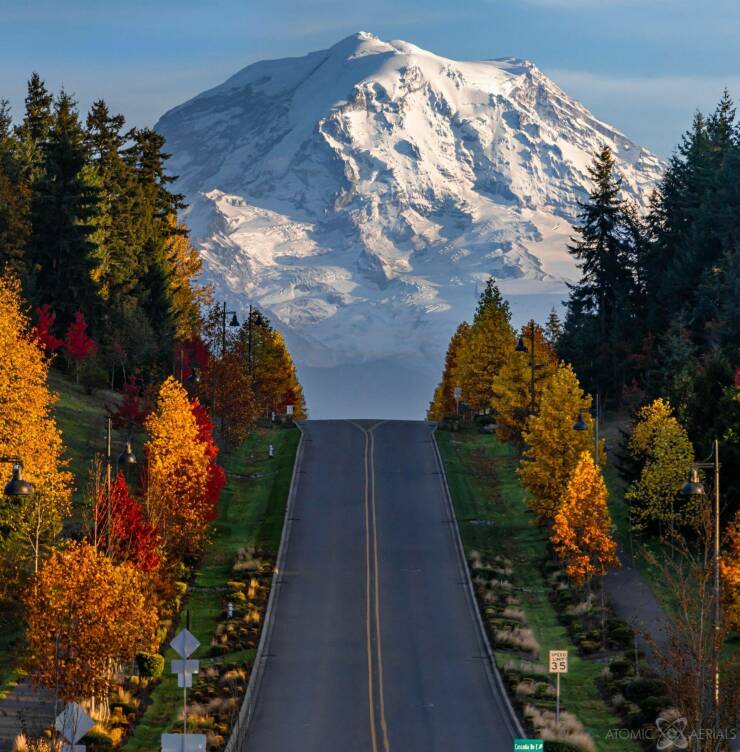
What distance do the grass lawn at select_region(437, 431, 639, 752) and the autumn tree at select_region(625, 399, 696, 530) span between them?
6175mm

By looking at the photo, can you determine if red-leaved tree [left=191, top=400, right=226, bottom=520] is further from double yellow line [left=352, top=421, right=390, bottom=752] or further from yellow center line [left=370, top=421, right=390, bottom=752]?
yellow center line [left=370, top=421, right=390, bottom=752]

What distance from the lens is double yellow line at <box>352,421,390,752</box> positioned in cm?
5144

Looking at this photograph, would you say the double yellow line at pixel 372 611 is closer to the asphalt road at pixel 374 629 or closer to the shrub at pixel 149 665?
the asphalt road at pixel 374 629

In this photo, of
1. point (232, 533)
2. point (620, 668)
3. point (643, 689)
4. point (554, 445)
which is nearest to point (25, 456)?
point (232, 533)

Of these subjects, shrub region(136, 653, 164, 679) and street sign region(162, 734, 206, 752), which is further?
shrub region(136, 653, 164, 679)

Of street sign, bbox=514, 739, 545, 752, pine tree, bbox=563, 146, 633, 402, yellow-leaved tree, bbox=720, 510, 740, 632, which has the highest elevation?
pine tree, bbox=563, 146, 633, 402

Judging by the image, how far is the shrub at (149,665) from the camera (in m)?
55.5

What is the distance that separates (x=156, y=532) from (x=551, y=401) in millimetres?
24714

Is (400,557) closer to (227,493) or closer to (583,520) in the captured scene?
(583,520)

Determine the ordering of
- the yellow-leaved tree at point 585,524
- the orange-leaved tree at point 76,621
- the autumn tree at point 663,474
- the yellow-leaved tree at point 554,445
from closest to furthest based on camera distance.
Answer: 1. the orange-leaved tree at point 76,621
2. the yellow-leaved tree at point 585,524
3. the autumn tree at point 663,474
4. the yellow-leaved tree at point 554,445

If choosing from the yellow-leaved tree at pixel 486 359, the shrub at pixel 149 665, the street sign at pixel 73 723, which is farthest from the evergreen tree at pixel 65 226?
the street sign at pixel 73 723

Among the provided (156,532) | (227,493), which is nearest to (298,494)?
(227,493)

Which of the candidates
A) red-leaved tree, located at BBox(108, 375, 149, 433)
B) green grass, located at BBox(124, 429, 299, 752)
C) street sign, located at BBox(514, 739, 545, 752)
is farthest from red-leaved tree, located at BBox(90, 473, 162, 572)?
red-leaved tree, located at BBox(108, 375, 149, 433)

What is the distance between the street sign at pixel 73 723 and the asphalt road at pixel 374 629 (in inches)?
403
